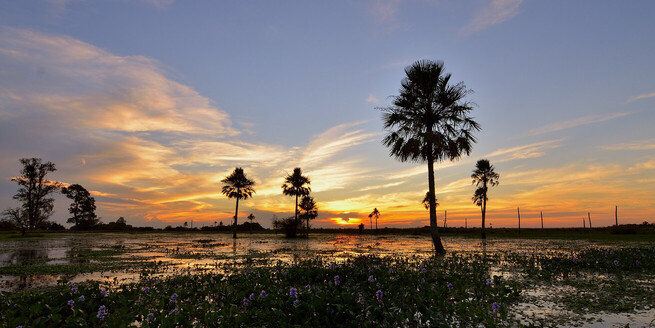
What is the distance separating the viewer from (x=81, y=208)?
301ft

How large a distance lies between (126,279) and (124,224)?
10769 centimetres

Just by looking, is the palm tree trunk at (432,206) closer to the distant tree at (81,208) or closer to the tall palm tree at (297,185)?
the tall palm tree at (297,185)

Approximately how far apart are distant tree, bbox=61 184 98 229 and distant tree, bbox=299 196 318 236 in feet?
215

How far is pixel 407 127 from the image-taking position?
24.4 metres

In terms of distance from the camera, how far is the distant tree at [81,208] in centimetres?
9056

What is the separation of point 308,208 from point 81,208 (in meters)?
68.0

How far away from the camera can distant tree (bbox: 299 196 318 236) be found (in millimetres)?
66750

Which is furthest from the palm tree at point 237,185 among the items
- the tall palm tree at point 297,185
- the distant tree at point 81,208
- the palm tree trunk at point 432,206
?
the distant tree at point 81,208

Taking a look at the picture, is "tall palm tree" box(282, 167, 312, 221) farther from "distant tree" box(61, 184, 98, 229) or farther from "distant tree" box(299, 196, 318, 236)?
"distant tree" box(61, 184, 98, 229)

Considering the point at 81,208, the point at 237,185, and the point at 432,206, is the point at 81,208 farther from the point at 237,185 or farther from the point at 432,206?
the point at 432,206

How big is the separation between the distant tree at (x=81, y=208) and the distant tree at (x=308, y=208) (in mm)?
65472

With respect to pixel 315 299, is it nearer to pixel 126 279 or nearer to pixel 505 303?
pixel 505 303

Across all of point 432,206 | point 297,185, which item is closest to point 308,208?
point 297,185

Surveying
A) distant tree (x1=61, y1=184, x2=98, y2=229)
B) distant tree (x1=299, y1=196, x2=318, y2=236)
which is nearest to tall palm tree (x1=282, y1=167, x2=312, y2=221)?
distant tree (x1=299, y1=196, x2=318, y2=236)
